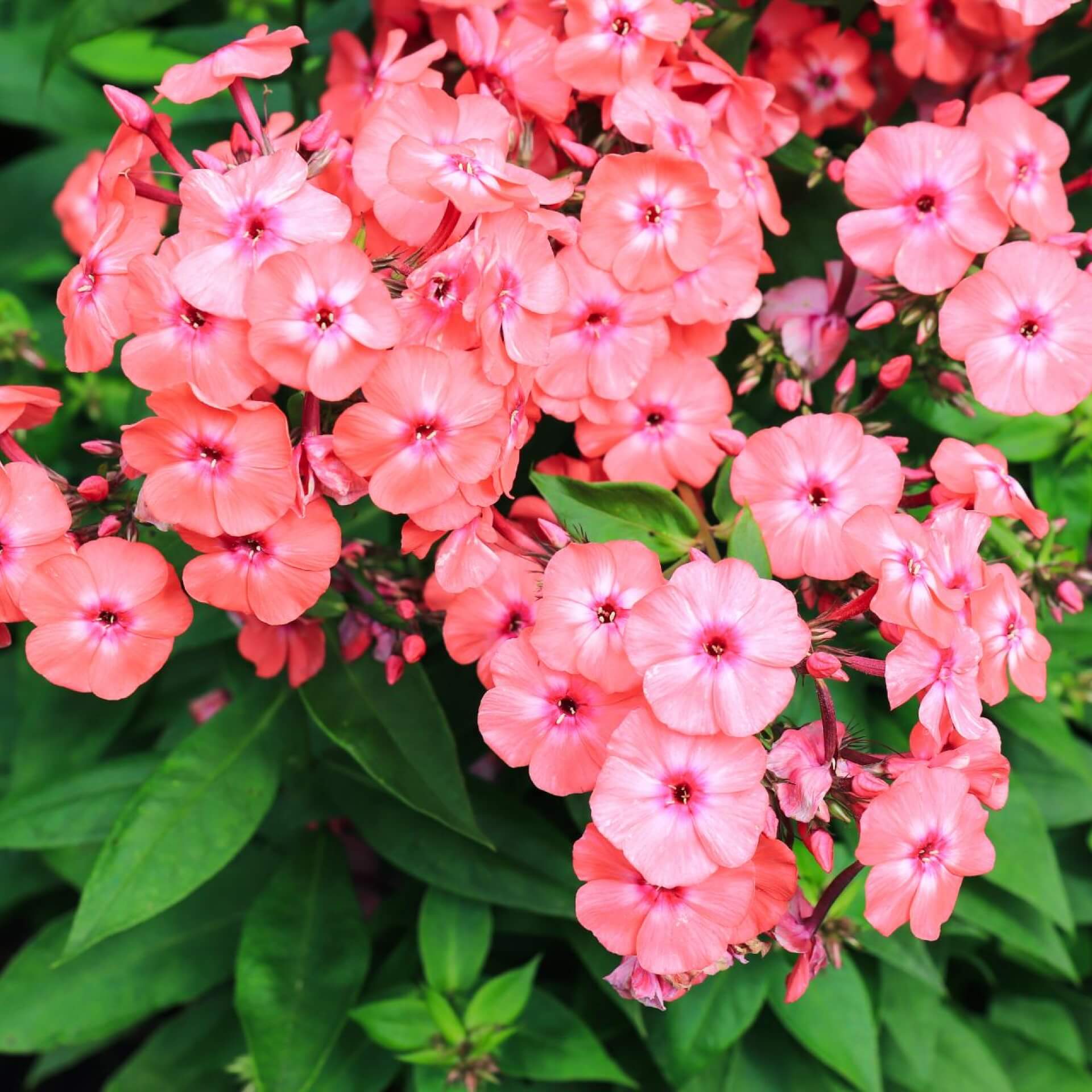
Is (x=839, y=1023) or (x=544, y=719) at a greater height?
(x=544, y=719)

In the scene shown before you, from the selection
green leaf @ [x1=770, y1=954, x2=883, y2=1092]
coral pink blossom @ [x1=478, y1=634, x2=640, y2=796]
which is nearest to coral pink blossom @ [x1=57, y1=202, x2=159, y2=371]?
coral pink blossom @ [x1=478, y1=634, x2=640, y2=796]

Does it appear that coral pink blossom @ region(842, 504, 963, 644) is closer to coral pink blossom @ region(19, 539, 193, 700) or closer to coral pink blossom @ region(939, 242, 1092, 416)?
coral pink blossom @ region(939, 242, 1092, 416)

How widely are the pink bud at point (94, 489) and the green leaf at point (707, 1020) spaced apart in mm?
672

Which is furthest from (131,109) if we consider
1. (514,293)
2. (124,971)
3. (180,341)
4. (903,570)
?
(124,971)

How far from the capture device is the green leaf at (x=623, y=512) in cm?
84

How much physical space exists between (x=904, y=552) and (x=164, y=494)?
1.58ft

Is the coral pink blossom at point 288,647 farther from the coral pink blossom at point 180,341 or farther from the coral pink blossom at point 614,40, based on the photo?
the coral pink blossom at point 614,40

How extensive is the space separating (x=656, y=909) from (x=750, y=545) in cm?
25

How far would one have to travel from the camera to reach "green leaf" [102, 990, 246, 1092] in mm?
1324

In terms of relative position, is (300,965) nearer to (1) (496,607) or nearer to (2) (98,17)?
(1) (496,607)

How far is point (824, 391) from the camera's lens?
1.07 meters

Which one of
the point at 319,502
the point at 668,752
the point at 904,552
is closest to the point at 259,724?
the point at 319,502

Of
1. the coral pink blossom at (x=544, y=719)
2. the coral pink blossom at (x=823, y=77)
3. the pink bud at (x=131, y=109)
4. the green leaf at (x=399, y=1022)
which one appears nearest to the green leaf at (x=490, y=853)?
the green leaf at (x=399, y=1022)

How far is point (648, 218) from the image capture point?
0.87 metres
